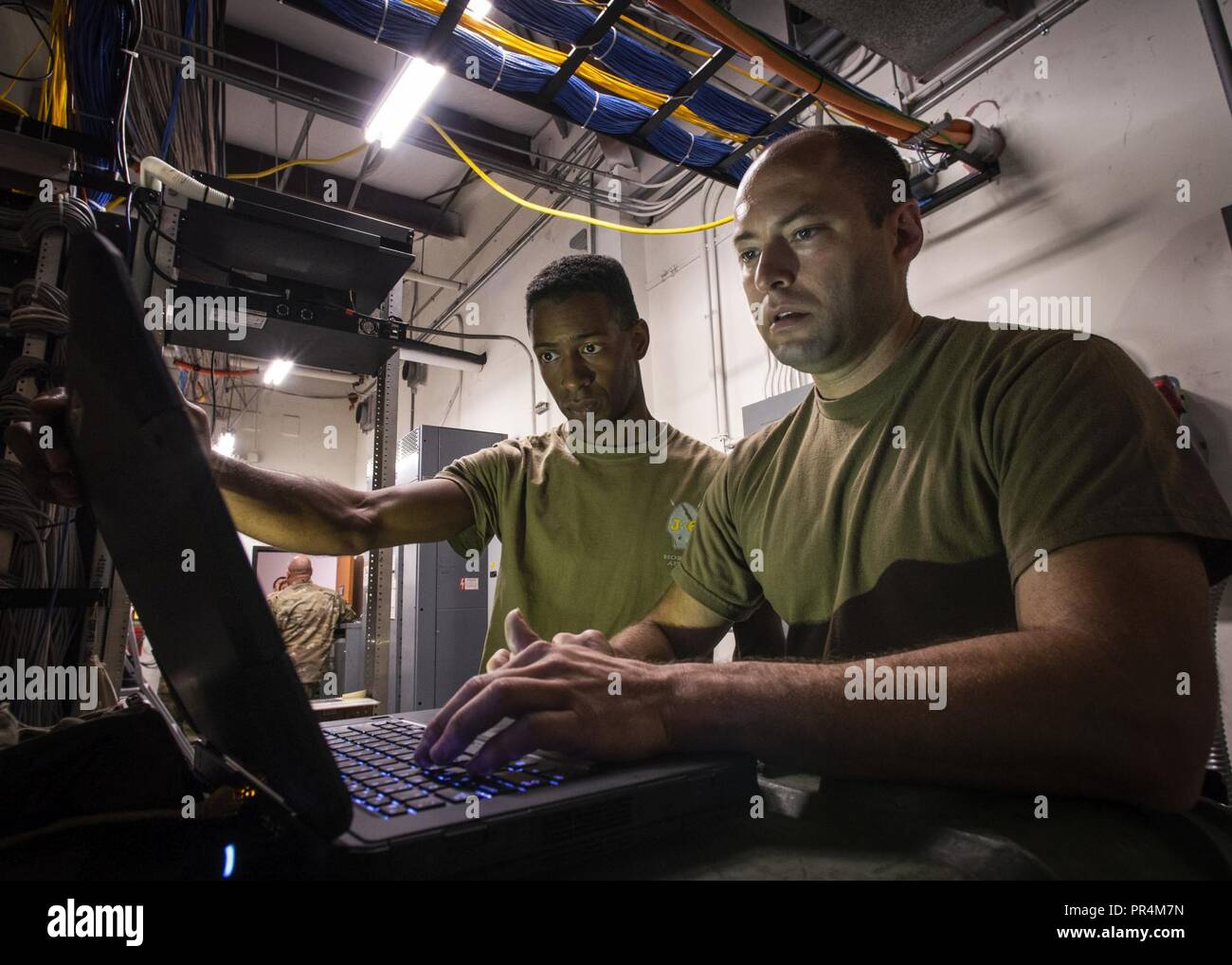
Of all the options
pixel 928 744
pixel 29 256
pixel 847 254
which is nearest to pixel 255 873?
pixel 928 744

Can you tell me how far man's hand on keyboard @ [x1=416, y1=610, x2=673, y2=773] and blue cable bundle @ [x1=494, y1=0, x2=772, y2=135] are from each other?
181 cm

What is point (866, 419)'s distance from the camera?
33.2 inches

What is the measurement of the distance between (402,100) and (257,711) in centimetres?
268

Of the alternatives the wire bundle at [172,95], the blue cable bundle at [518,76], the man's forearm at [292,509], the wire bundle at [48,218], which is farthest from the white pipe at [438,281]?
the man's forearm at [292,509]

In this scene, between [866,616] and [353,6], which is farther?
[353,6]

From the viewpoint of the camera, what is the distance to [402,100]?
2438 millimetres

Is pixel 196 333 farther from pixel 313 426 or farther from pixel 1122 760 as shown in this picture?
pixel 313 426

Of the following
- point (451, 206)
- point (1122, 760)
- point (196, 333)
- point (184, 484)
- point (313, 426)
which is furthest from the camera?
point (313, 426)

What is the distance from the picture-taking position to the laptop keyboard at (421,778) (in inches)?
15.1

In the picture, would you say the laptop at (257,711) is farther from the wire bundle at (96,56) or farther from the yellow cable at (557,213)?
the yellow cable at (557,213)

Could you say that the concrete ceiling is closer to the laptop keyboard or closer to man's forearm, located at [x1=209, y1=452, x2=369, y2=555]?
man's forearm, located at [x1=209, y1=452, x2=369, y2=555]

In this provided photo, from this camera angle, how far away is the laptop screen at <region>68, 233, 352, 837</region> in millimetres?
311

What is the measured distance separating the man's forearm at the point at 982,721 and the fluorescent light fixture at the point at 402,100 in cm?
246

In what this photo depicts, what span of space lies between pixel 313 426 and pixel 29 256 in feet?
21.5
